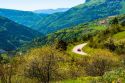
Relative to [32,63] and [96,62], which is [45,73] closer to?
[32,63]

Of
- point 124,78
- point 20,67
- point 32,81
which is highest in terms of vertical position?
point 124,78

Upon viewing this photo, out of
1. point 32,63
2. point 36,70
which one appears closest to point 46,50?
point 32,63

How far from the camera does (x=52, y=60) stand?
48.6m

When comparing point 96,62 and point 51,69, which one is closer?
point 51,69

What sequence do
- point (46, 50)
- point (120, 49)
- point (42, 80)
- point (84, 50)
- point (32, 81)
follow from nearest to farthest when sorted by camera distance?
point (32, 81) → point (42, 80) → point (46, 50) → point (120, 49) → point (84, 50)

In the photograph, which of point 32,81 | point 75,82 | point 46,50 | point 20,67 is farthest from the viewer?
point 20,67

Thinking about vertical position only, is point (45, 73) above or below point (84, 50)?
above

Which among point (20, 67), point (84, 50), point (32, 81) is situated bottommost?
point (84, 50)

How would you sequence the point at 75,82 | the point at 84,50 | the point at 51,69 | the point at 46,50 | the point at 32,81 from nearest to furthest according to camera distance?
the point at 75,82
the point at 32,81
the point at 51,69
the point at 46,50
the point at 84,50

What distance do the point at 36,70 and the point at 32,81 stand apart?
6.48 metres

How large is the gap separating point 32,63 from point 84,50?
468ft

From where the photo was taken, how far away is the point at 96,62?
87.4 m

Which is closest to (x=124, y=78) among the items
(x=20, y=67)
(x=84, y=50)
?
(x=20, y=67)

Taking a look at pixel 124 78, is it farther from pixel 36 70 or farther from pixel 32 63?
pixel 32 63
